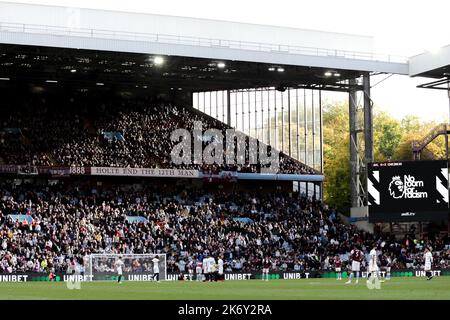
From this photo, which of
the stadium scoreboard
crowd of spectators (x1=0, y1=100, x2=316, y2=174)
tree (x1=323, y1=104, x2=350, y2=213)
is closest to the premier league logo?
the stadium scoreboard

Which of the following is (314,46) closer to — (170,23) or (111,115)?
(170,23)

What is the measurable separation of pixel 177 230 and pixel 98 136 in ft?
43.5

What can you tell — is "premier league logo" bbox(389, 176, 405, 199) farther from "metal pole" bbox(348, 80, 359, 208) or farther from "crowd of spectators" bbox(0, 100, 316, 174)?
"crowd of spectators" bbox(0, 100, 316, 174)

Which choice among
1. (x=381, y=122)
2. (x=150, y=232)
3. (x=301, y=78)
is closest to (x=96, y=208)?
(x=150, y=232)

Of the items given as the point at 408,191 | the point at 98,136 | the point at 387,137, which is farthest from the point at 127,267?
the point at 387,137

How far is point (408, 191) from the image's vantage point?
190 ft

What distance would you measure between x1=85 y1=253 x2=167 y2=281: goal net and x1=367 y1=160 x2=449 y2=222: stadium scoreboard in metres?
15.3

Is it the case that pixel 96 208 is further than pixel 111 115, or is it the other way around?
pixel 111 115

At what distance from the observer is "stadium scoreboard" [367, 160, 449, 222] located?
5766cm

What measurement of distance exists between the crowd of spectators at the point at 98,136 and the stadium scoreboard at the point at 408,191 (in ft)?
55.3

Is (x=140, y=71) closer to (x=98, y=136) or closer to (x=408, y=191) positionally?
(x=98, y=136)

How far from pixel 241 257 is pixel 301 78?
17844 millimetres

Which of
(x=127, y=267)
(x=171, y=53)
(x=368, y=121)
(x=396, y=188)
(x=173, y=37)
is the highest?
(x=173, y=37)

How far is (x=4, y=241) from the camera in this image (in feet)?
176
